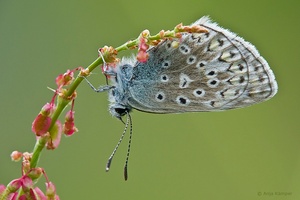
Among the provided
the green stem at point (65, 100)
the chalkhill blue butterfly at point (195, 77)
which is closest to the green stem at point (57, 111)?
the green stem at point (65, 100)

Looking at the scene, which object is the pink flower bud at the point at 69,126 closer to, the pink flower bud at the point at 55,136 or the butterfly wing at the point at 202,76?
the pink flower bud at the point at 55,136

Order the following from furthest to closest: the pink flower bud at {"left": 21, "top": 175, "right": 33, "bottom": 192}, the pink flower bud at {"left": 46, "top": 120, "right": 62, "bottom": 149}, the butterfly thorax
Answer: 1. the butterfly thorax
2. the pink flower bud at {"left": 46, "top": 120, "right": 62, "bottom": 149}
3. the pink flower bud at {"left": 21, "top": 175, "right": 33, "bottom": 192}

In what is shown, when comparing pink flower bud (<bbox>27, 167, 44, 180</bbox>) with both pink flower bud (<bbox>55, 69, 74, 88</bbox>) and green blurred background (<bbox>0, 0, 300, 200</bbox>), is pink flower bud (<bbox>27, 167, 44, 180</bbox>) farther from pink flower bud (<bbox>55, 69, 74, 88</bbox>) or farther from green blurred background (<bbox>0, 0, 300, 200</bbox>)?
green blurred background (<bbox>0, 0, 300, 200</bbox>)

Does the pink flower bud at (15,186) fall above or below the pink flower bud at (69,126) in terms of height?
below

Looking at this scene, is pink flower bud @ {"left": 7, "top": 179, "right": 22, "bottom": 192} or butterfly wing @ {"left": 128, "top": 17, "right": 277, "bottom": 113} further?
butterfly wing @ {"left": 128, "top": 17, "right": 277, "bottom": 113}

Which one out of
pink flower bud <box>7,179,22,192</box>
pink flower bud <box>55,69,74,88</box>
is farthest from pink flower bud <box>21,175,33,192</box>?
pink flower bud <box>55,69,74,88</box>

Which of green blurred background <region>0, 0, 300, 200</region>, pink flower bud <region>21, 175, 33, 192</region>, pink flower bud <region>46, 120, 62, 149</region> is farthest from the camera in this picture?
green blurred background <region>0, 0, 300, 200</region>

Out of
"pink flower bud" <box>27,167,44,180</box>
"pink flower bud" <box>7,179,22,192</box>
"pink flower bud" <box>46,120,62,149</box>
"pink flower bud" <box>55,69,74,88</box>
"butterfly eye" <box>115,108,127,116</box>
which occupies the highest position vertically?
"pink flower bud" <box>55,69,74,88</box>
